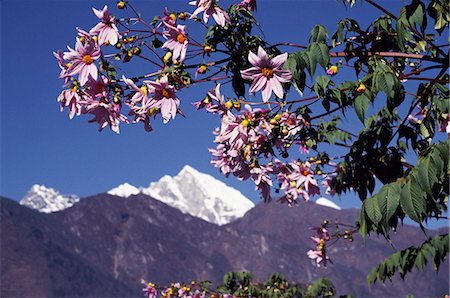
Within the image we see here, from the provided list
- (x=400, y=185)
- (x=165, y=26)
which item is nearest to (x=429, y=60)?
(x=400, y=185)

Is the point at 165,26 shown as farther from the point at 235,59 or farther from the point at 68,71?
the point at 68,71

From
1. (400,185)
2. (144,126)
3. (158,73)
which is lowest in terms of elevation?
(400,185)

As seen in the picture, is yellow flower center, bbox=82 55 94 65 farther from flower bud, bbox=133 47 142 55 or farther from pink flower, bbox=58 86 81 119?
flower bud, bbox=133 47 142 55

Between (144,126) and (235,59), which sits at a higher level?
(235,59)

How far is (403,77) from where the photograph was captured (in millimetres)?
3633

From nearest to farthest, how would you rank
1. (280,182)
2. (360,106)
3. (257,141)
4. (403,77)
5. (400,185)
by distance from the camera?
(400,185), (360,106), (403,77), (257,141), (280,182)

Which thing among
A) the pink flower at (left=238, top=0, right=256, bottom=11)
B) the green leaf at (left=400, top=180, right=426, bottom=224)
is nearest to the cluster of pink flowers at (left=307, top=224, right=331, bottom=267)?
the pink flower at (left=238, top=0, right=256, bottom=11)

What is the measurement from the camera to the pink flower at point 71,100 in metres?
3.33

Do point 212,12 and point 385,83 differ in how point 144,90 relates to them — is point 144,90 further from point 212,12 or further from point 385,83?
point 385,83

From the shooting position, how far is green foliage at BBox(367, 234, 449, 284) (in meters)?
6.62

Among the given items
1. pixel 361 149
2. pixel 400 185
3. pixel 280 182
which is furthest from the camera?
pixel 280 182

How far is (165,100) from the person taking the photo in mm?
3271

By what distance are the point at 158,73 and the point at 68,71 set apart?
48 centimetres

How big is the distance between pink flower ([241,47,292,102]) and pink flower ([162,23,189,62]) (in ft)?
1.50
